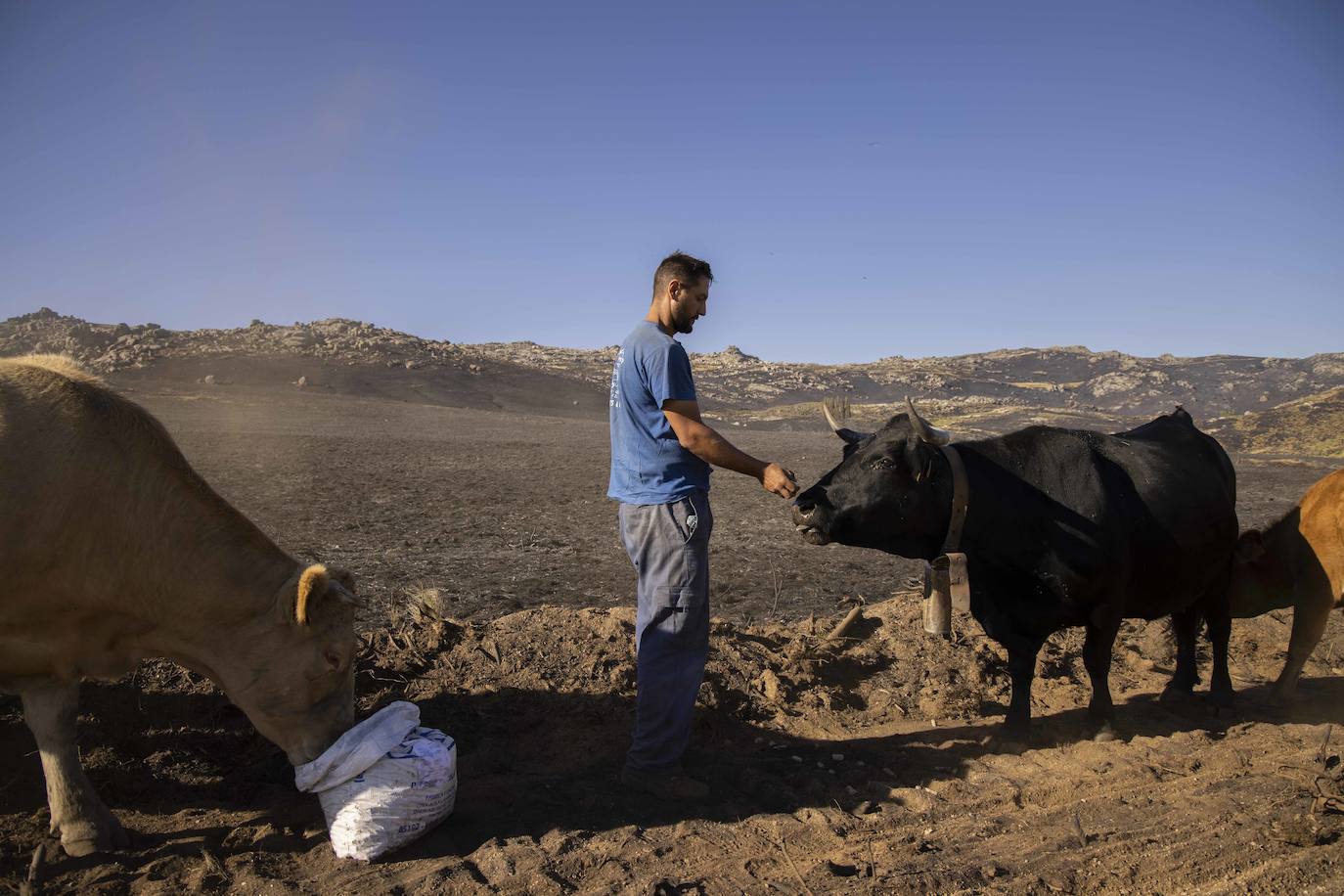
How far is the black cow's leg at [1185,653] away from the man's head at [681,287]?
479 cm

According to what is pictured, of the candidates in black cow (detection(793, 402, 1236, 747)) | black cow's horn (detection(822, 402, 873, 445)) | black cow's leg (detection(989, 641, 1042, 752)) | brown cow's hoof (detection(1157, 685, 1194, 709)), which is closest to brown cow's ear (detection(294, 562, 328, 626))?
black cow (detection(793, 402, 1236, 747))

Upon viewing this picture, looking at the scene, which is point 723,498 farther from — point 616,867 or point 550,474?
point 616,867

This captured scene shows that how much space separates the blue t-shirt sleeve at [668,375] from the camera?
14.4 feet

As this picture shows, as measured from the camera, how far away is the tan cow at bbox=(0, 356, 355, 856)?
3.84m

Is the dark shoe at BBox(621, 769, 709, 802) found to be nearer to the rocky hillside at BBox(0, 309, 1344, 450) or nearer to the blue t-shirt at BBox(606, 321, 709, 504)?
the blue t-shirt at BBox(606, 321, 709, 504)

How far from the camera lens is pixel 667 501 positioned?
4.48m

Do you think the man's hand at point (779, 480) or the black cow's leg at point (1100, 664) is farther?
the black cow's leg at point (1100, 664)

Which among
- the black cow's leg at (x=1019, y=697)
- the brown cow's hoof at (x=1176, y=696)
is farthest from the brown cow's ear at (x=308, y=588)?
the brown cow's hoof at (x=1176, y=696)

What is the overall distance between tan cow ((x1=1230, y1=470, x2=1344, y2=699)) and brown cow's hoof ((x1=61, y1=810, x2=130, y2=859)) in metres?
7.38

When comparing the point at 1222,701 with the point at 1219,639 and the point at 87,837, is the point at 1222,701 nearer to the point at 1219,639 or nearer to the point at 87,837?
the point at 1219,639

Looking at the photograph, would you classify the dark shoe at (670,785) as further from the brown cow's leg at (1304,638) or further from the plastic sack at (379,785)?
the brown cow's leg at (1304,638)

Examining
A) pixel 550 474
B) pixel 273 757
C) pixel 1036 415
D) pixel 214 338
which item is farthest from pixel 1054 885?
pixel 214 338

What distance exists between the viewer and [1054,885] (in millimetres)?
3721

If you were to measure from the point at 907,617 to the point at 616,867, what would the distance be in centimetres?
429
